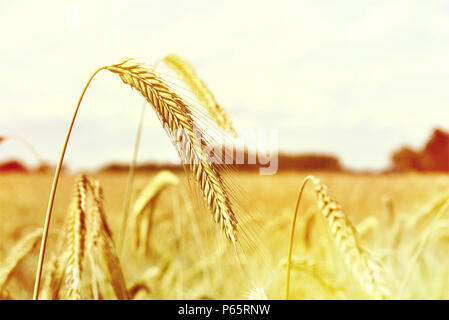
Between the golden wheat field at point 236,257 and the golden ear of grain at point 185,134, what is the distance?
0.05 meters

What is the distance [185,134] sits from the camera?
0.90m

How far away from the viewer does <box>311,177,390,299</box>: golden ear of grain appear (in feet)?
3.25

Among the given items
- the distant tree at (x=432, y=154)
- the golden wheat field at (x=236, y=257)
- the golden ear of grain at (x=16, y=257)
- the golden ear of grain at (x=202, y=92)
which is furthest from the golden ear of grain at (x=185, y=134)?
the distant tree at (x=432, y=154)

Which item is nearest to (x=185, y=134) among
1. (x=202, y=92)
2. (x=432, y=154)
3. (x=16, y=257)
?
(x=202, y=92)

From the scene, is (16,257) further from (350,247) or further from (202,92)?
(350,247)

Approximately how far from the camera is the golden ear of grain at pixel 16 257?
52.9 inches

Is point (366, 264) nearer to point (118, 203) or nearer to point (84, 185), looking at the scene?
point (84, 185)

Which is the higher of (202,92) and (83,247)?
(202,92)

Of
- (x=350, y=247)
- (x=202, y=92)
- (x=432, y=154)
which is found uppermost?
(x=432, y=154)

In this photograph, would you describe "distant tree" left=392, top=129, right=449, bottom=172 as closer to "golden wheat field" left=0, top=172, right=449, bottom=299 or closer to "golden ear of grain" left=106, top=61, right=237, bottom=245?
"golden wheat field" left=0, top=172, right=449, bottom=299

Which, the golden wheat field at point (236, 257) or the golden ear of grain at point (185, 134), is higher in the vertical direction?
the golden ear of grain at point (185, 134)

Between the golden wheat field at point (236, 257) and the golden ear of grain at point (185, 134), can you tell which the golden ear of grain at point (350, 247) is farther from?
the golden ear of grain at point (185, 134)

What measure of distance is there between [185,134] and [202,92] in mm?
700
